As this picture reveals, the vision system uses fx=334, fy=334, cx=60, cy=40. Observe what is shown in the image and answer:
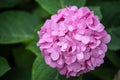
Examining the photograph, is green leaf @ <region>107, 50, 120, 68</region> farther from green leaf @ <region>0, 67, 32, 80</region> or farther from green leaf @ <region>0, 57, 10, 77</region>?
green leaf @ <region>0, 57, 10, 77</region>

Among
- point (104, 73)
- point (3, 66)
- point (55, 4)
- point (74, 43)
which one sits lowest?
point (104, 73)

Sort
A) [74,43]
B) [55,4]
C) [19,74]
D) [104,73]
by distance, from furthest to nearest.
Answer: [104,73], [19,74], [55,4], [74,43]

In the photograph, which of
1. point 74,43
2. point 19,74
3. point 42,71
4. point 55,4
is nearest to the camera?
point 74,43

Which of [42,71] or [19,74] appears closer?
[42,71]

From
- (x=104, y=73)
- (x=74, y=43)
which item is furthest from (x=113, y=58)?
(x=74, y=43)

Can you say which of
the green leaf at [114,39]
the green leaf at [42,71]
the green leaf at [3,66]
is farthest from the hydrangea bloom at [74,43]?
the green leaf at [114,39]

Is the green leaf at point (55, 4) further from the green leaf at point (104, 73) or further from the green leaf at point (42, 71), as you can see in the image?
the green leaf at point (104, 73)

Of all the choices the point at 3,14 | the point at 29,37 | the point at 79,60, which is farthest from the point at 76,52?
the point at 3,14

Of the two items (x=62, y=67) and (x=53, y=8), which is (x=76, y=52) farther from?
(x=53, y=8)

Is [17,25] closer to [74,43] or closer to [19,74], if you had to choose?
[19,74]
